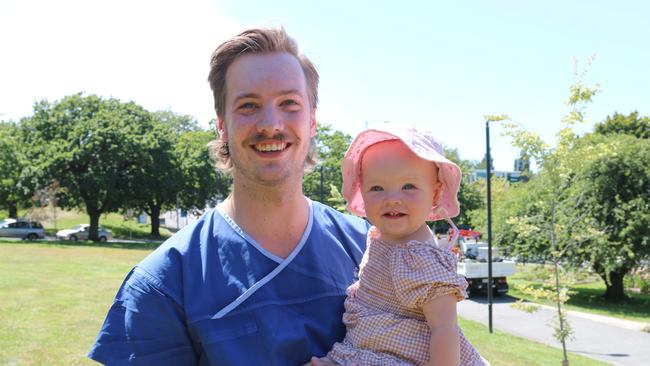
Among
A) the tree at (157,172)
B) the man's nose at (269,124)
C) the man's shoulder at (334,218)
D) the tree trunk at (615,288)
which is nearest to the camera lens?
the man's nose at (269,124)

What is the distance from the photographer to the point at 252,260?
6.53 ft

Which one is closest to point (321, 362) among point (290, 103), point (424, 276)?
point (424, 276)

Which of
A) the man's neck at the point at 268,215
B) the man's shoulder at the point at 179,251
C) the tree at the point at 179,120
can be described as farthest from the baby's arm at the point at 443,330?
the tree at the point at 179,120

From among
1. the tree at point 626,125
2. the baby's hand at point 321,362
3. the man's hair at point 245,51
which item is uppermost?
the tree at point 626,125

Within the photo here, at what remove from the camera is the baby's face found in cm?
202

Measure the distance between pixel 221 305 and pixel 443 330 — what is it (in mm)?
719

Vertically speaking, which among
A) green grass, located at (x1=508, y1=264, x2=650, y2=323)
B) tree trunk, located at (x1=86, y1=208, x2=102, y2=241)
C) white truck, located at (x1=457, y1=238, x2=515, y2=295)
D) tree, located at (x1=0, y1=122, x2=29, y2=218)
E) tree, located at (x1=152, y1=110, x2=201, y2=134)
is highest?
tree, located at (x1=152, y1=110, x2=201, y2=134)

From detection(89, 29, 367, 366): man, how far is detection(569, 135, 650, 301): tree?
19620 mm

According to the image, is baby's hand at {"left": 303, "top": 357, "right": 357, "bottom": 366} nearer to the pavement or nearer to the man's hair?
the man's hair

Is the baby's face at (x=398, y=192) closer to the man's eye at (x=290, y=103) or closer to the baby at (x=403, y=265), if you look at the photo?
the baby at (x=403, y=265)

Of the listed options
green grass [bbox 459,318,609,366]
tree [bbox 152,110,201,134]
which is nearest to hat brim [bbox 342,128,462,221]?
green grass [bbox 459,318,609,366]

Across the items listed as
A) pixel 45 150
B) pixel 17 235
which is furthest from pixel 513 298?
pixel 17 235

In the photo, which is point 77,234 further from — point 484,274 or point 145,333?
point 145,333

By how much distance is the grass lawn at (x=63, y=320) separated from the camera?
8.55 m
